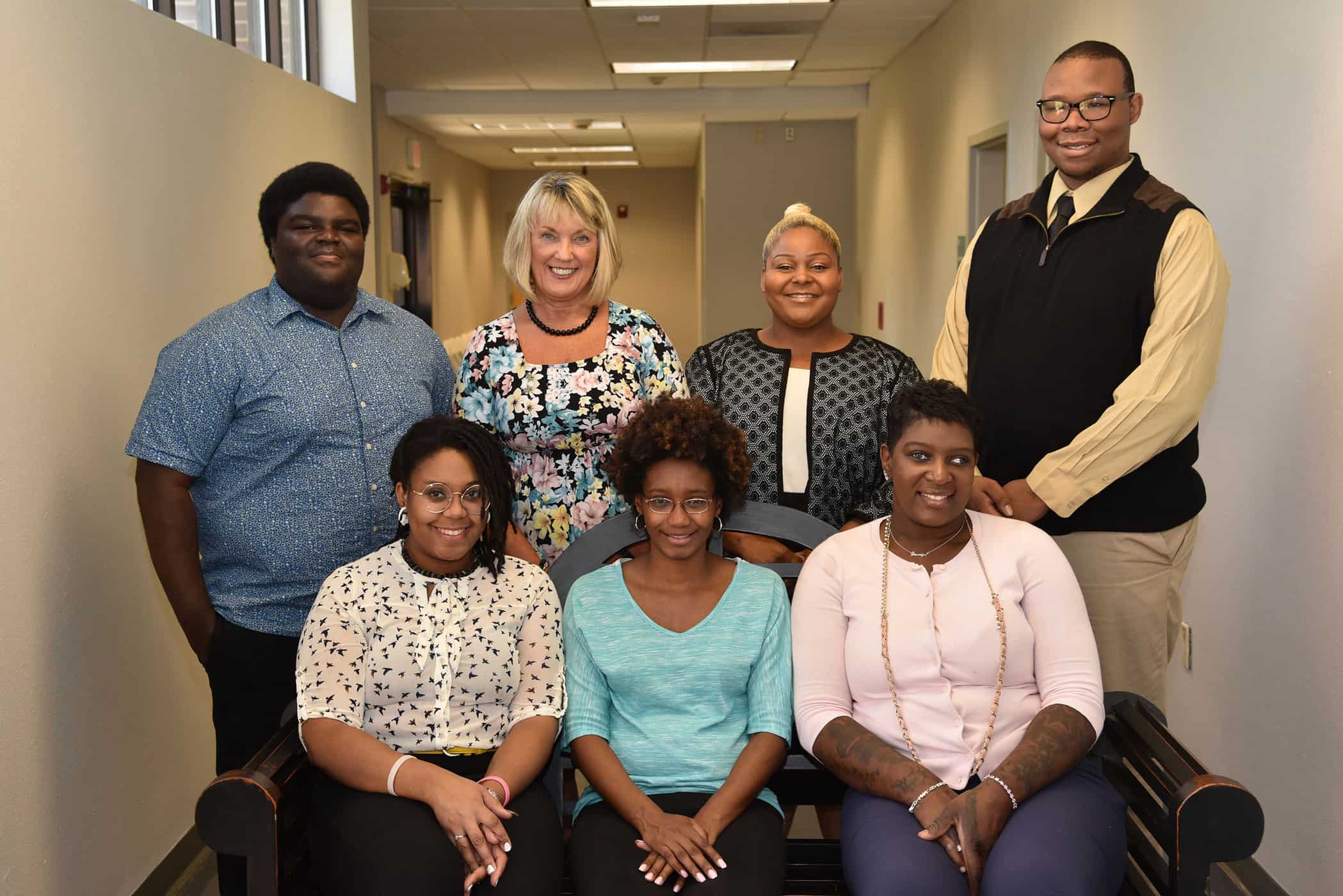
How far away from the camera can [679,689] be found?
83.5 inches

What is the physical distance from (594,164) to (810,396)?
15.0m

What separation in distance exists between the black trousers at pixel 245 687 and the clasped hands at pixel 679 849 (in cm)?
87

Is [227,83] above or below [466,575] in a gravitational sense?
above

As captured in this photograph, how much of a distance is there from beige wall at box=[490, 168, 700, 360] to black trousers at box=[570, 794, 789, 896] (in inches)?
614

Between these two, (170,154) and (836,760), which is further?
(170,154)

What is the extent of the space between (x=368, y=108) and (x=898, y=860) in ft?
15.1

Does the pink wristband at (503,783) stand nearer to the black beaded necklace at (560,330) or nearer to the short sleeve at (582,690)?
the short sleeve at (582,690)

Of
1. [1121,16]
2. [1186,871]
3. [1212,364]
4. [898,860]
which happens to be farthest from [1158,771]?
[1121,16]

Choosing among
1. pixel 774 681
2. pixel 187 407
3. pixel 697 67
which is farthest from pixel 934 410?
pixel 697 67

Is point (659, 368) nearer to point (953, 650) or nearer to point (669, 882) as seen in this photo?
point (953, 650)

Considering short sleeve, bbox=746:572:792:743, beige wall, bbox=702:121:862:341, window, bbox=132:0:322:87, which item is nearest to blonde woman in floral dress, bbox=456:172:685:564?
short sleeve, bbox=746:572:792:743

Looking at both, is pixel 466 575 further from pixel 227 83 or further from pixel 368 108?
pixel 368 108

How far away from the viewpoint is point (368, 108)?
5.38m

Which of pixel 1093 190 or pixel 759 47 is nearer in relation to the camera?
pixel 1093 190
